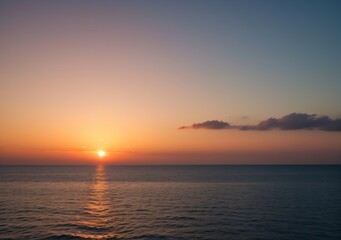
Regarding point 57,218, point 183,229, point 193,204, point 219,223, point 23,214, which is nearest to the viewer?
point 183,229

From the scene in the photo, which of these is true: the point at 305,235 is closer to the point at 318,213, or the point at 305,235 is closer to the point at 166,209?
the point at 318,213

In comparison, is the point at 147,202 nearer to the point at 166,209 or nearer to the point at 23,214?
the point at 166,209

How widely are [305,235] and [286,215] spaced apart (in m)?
15.4

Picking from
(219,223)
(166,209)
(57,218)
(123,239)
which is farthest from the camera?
(166,209)

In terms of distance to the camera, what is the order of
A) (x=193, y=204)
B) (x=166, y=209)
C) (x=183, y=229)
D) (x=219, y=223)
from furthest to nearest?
1. (x=193, y=204)
2. (x=166, y=209)
3. (x=219, y=223)
4. (x=183, y=229)

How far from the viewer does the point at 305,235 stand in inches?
1796

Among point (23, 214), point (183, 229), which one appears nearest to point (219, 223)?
point (183, 229)

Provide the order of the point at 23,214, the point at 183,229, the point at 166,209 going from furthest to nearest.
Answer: the point at 166,209 < the point at 23,214 < the point at 183,229

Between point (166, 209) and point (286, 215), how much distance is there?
25445 mm

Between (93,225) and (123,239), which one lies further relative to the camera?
(93,225)

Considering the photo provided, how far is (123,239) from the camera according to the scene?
43688mm

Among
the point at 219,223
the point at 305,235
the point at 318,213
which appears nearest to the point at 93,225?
the point at 219,223

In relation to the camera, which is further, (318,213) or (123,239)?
(318,213)

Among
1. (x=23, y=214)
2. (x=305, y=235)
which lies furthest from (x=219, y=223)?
(x=23, y=214)
